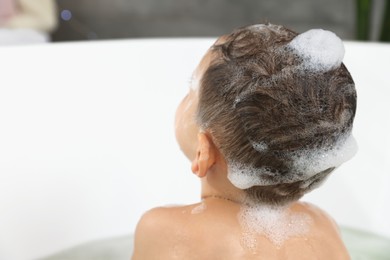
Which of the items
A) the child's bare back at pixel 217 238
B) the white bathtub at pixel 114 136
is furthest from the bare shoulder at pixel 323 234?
the white bathtub at pixel 114 136

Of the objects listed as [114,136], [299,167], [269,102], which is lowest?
[114,136]

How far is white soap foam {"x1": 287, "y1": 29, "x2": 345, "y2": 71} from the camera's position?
→ 824mm

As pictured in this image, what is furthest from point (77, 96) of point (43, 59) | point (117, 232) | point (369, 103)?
point (369, 103)

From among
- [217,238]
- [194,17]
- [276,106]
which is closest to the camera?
[276,106]

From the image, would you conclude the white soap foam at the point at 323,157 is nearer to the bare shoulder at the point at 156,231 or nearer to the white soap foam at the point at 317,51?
the white soap foam at the point at 317,51

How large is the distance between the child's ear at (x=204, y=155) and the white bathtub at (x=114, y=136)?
62 centimetres

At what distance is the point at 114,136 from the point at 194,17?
0.95 metres

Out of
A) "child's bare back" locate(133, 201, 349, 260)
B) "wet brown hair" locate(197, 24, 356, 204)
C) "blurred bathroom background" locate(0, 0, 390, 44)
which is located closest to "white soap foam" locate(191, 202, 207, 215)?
"child's bare back" locate(133, 201, 349, 260)

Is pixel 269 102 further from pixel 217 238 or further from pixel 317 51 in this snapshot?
pixel 217 238

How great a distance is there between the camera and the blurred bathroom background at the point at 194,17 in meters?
2.28

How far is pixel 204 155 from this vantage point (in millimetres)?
848

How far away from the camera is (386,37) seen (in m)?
2.13

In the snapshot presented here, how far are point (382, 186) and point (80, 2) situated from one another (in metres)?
1.40

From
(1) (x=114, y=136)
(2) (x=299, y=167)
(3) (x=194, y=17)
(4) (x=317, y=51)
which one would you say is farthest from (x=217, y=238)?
(3) (x=194, y=17)
